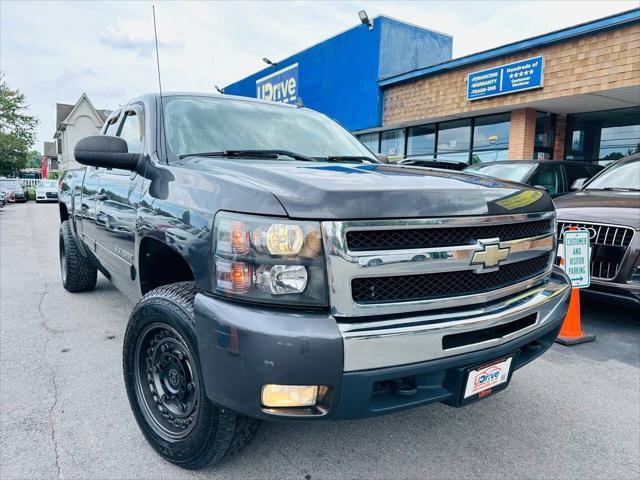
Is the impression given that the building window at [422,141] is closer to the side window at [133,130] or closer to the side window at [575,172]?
the side window at [575,172]

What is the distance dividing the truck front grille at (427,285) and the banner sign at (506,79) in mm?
9418

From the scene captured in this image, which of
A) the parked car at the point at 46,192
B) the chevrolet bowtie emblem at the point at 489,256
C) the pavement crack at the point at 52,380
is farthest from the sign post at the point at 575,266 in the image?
the parked car at the point at 46,192

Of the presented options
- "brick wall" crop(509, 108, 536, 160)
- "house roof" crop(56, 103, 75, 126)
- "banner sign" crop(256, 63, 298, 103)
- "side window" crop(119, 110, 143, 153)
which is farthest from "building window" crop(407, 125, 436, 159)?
"house roof" crop(56, 103, 75, 126)

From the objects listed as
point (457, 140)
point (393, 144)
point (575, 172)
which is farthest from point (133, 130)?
point (393, 144)

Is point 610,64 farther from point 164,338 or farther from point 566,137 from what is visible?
point 164,338

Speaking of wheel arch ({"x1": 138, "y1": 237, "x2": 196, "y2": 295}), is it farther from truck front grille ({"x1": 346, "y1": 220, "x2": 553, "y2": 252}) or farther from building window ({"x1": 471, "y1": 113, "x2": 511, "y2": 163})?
building window ({"x1": 471, "y1": 113, "x2": 511, "y2": 163})

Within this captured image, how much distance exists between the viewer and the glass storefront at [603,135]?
435 inches

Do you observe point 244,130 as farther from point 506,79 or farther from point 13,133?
point 13,133

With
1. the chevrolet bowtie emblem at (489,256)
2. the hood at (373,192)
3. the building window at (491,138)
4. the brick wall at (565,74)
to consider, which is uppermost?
the brick wall at (565,74)

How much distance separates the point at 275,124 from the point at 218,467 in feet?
6.96

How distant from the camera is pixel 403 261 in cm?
175

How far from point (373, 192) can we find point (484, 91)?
10.6 m

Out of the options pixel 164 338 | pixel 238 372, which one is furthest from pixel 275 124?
pixel 238 372

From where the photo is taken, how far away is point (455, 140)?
528 inches
